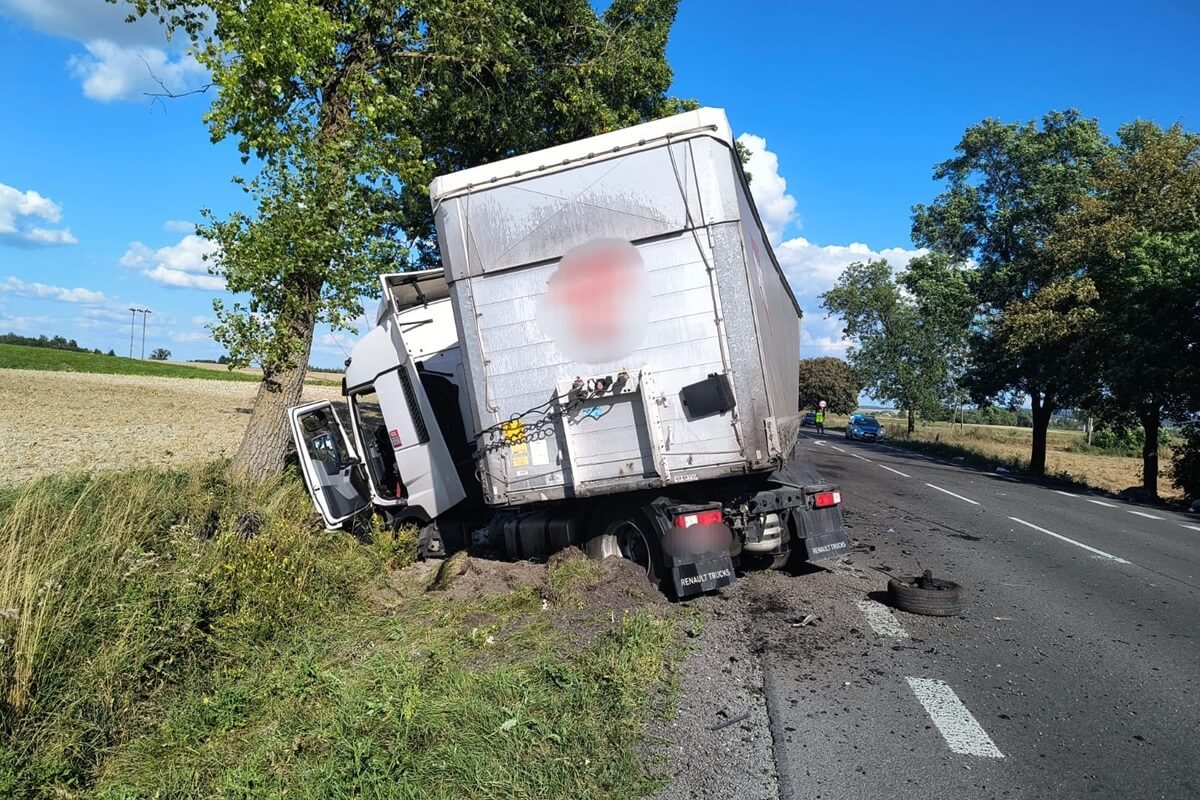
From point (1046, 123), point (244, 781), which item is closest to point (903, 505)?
point (244, 781)

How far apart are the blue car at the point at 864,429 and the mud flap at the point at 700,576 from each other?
140 feet

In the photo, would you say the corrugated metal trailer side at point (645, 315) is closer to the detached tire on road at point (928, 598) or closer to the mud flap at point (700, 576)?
the mud flap at point (700, 576)

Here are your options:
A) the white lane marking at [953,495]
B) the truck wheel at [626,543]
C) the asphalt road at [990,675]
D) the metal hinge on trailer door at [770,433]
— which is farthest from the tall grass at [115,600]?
the white lane marking at [953,495]

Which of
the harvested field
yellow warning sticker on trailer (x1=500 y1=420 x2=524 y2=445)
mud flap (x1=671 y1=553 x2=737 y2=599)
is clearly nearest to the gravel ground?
mud flap (x1=671 y1=553 x2=737 y2=599)

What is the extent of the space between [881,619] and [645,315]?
3059mm

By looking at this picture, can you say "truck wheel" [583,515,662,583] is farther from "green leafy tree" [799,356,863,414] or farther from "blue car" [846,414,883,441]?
"green leafy tree" [799,356,863,414]

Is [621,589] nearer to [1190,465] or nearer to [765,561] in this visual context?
[765,561]

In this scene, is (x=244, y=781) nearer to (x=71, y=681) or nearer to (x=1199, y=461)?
(x=71, y=681)

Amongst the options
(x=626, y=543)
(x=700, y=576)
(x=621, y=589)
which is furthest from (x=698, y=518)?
(x=626, y=543)

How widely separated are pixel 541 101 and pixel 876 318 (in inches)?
1661

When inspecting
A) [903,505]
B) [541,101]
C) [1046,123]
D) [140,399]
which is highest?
[1046,123]

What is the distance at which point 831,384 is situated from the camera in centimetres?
7906

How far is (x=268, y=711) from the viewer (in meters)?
4.17

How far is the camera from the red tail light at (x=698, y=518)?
6047mm
